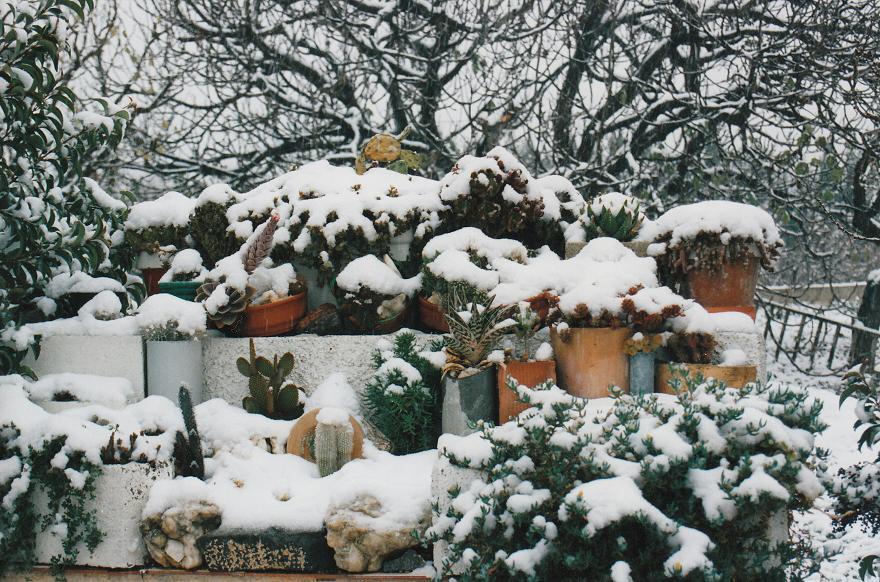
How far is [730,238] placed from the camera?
4.05 meters

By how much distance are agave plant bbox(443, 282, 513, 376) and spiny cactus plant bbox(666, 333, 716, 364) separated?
2.61 feet

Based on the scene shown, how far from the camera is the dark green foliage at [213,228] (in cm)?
470

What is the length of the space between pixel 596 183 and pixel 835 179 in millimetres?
1813

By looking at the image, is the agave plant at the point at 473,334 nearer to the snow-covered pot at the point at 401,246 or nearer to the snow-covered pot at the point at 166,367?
the snow-covered pot at the point at 401,246

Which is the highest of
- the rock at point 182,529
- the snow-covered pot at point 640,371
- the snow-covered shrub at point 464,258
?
the snow-covered shrub at point 464,258

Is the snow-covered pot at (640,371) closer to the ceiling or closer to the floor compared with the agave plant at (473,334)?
closer to the floor

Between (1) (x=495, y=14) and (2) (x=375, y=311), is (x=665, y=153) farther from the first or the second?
(2) (x=375, y=311)

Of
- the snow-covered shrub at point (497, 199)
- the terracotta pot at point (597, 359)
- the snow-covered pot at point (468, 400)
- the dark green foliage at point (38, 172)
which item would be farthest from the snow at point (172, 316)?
the terracotta pot at point (597, 359)

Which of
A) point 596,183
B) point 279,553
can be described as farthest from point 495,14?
point 279,553

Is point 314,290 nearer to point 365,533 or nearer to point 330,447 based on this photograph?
point 330,447

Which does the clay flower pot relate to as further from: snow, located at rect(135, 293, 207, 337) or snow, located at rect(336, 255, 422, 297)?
snow, located at rect(336, 255, 422, 297)

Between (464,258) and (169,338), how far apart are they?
1479 millimetres

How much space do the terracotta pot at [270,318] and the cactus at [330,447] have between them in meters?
0.83

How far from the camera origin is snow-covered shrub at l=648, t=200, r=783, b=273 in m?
4.03
